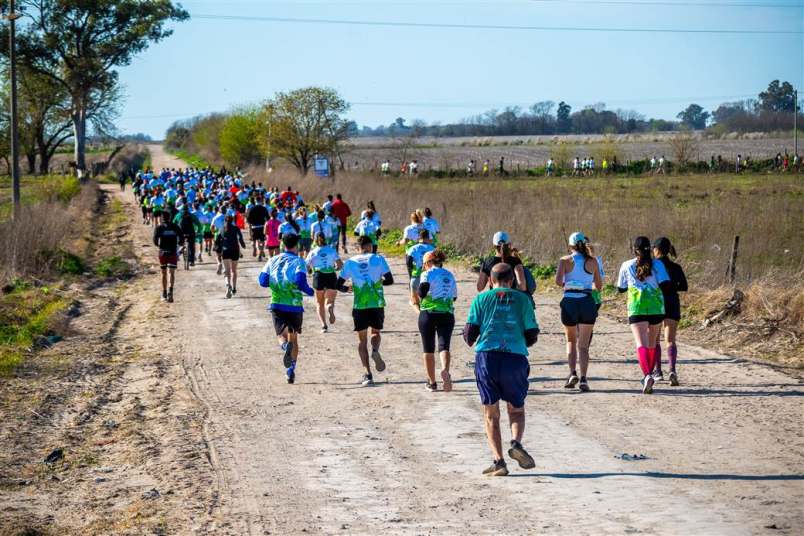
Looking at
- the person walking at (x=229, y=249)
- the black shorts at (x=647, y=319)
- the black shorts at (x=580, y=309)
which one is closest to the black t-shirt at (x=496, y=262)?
the black shorts at (x=580, y=309)

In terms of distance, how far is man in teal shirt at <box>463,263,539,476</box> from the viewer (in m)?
8.84

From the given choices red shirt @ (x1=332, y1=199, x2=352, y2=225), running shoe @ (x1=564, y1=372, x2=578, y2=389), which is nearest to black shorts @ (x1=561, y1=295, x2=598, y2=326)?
running shoe @ (x1=564, y1=372, x2=578, y2=389)

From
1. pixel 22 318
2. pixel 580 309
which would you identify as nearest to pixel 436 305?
pixel 580 309

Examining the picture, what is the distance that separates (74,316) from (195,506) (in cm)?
1300

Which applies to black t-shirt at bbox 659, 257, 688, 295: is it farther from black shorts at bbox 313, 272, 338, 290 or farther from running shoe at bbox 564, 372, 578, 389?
black shorts at bbox 313, 272, 338, 290

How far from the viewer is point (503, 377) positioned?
29.0 ft

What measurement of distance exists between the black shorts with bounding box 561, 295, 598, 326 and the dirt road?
896mm

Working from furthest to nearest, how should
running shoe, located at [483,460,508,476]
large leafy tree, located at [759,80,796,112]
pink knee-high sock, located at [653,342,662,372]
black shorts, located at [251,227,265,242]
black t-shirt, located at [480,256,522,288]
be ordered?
large leafy tree, located at [759,80,796,112]
black shorts, located at [251,227,265,242]
pink knee-high sock, located at [653,342,662,372]
black t-shirt, located at [480,256,522,288]
running shoe, located at [483,460,508,476]

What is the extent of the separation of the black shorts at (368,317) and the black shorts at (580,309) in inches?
91.3

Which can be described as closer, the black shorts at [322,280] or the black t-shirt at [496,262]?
the black t-shirt at [496,262]

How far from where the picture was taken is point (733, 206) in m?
28.2

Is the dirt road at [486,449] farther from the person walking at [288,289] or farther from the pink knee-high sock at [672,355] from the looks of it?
the person walking at [288,289]

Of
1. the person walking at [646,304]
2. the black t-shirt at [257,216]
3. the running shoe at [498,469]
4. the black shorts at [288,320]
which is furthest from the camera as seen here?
the black t-shirt at [257,216]

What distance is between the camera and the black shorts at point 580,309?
12336 mm
